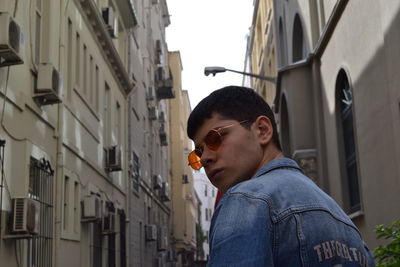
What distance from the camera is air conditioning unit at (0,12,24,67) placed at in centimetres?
793

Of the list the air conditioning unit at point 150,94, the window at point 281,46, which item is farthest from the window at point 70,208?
the air conditioning unit at point 150,94

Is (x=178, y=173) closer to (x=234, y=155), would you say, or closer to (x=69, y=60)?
(x=69, y=60)

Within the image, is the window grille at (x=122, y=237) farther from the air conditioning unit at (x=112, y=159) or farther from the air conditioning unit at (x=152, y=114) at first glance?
the air conditioning unit at (x=152, y=114)

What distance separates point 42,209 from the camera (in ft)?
35.2

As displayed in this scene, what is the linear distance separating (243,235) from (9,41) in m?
6.90

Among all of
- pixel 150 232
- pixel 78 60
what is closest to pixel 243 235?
pixel 78 60

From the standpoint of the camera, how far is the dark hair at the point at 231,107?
2.23 m

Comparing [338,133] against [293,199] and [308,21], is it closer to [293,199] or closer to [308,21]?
[308,21]

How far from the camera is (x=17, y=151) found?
9.61 m

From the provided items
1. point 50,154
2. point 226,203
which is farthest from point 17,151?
point 226,203

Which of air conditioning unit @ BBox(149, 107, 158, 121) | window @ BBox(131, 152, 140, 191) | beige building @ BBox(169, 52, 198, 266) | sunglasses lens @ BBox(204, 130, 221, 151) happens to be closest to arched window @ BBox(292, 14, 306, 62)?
window @ BBox(131, 152, 140, 191)

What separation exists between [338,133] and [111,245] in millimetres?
7745

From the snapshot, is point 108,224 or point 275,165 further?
point 108,224

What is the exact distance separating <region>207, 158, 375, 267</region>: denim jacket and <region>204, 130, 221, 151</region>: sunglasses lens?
0.25 meters
